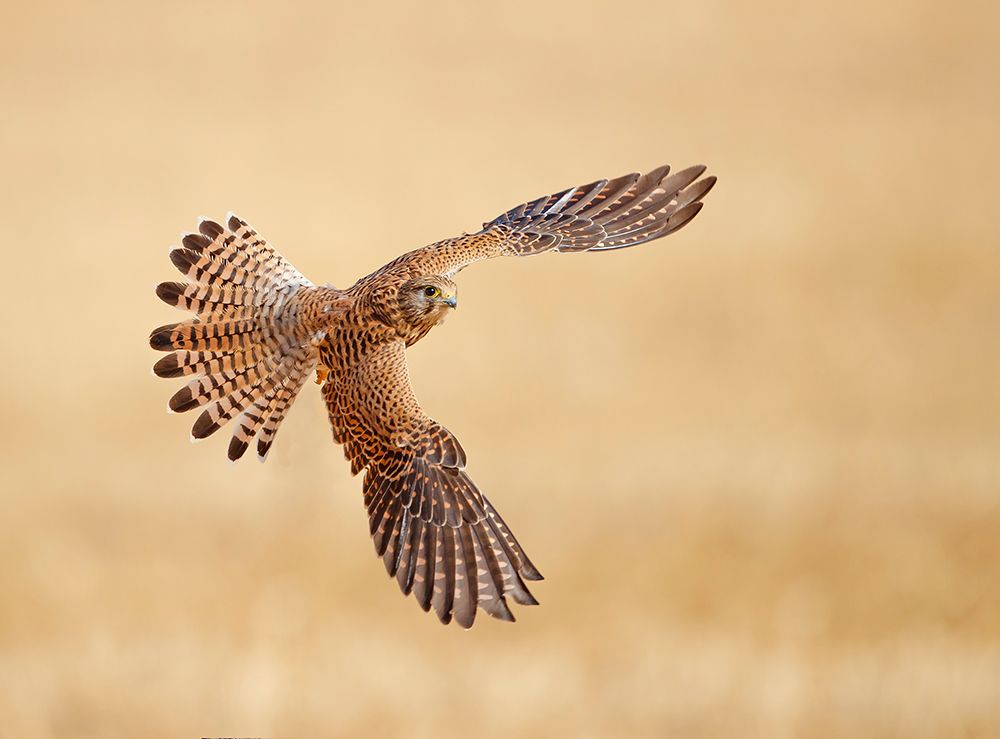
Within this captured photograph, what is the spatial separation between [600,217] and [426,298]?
142 centimetres

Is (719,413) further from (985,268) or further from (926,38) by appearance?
(926,38)

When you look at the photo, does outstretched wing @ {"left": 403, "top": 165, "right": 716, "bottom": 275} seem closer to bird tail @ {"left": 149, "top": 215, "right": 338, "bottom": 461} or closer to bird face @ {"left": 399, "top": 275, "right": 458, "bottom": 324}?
bird face @ {"left": 399, "top": 275, "right": 458, "bottom": 324}

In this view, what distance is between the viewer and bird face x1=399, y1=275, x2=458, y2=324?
8273mm

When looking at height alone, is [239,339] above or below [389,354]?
above

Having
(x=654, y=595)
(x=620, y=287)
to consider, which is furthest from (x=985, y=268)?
(x=654, y=595)

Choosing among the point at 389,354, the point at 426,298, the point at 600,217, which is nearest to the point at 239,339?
the point at 389,354

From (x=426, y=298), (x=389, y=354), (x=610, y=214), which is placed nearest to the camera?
(x=426, y=298)

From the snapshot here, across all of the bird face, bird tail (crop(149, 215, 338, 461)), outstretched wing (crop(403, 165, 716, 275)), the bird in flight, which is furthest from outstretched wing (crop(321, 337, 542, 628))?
outstretched wing (crop(403, 165, 716, 275))

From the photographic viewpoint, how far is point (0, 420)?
1605cm

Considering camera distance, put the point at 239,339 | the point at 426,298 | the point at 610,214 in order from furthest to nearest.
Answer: the point at 610,214 < the point at 239,339 < the point at 426,298

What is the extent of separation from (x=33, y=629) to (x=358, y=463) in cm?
435

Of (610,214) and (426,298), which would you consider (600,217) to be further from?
(426,298)

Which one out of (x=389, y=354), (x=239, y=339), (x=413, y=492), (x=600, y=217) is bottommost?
(x=413, y=492)

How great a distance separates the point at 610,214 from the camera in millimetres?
9344
